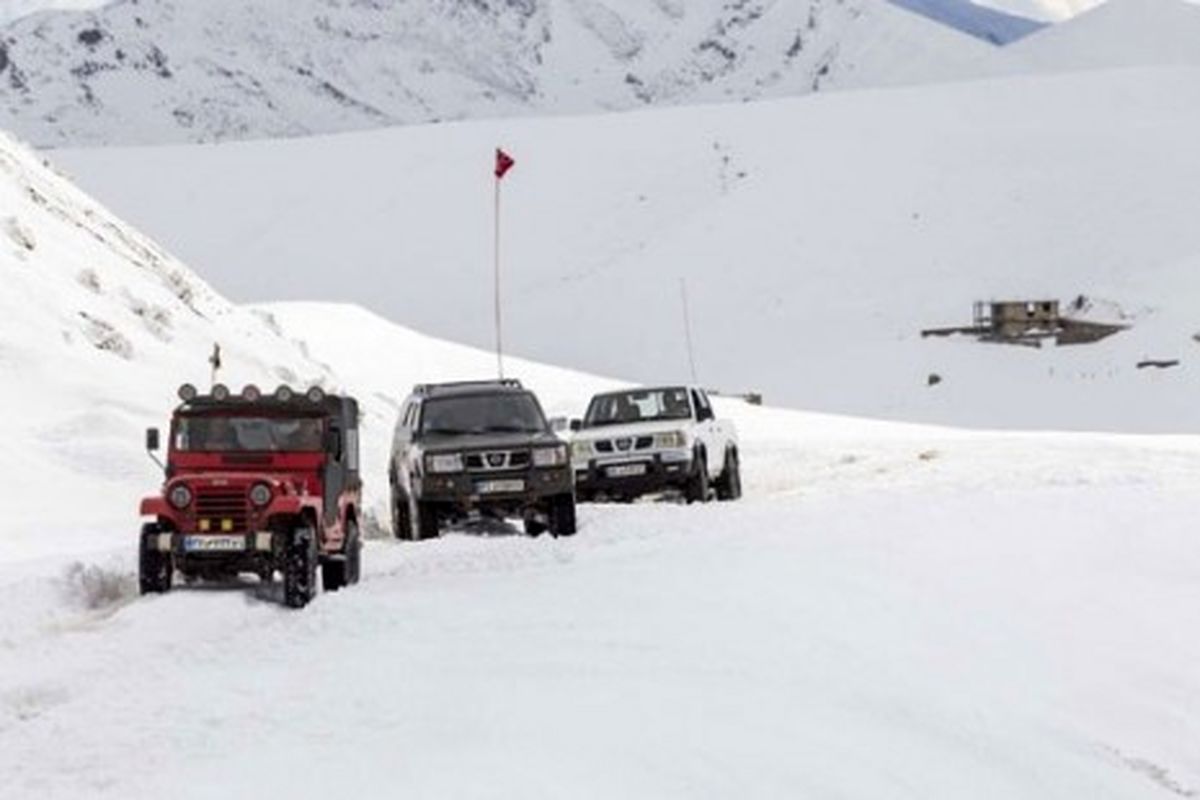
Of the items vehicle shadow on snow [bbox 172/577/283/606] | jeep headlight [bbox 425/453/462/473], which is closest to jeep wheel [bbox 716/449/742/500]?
jeep headlight [bbox 425/453/462/473]

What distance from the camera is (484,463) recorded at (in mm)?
19797

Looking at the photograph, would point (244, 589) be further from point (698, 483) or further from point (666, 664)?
point (698, 483)

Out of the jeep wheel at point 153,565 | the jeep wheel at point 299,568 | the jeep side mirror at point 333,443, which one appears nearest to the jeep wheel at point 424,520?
the jeep side mirror at point 333,443

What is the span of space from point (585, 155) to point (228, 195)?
17964mm

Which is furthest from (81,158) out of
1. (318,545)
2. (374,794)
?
(374,794)

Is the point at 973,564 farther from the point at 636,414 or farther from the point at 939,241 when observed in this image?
the point at 939,241

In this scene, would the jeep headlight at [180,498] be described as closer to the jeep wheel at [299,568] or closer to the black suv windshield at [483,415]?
the jeep wheel at [299,568]

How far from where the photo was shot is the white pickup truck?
2386 centimetres

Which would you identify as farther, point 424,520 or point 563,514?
point 424,520

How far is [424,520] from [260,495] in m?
5.29

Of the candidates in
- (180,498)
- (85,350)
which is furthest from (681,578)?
(85,350)

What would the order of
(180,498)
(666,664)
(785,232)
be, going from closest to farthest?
1. (666,664)
2. (180,498)
3. (785,232)

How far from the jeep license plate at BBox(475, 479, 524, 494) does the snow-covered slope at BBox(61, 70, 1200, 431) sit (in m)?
32.4

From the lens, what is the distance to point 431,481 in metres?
19.9
